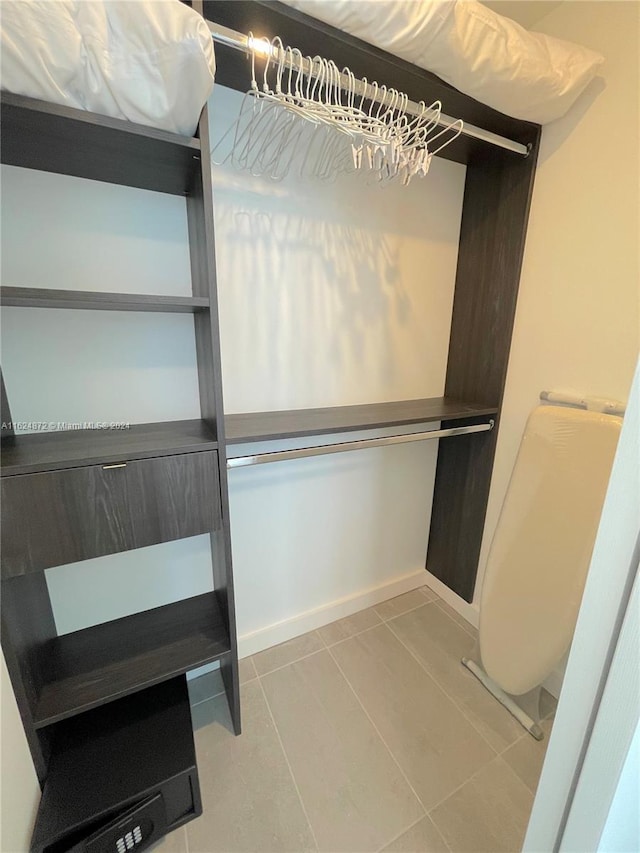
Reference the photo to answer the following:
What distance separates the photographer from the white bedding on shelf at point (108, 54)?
66cm

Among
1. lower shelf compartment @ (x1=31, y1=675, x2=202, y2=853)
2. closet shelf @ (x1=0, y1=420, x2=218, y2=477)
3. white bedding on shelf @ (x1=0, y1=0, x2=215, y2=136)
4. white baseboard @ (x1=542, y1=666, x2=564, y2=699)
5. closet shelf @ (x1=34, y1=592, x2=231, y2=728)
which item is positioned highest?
white bedding on shelf @ (x1=0, y1=0, x2=215, y2=136)

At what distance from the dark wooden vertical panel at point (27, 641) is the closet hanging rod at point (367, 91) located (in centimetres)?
144

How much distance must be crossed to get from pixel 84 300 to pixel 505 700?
2037mm

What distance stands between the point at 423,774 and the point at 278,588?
0.84m

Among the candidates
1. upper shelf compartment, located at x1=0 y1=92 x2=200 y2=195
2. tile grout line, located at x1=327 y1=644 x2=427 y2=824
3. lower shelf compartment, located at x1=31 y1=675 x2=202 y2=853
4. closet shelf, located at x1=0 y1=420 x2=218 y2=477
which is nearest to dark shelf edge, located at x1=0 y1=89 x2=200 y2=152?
upper shelf compartment, located at x1=0 y1=92 x2=200 y2=195

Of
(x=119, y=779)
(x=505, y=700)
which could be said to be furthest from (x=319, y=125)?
(x=505, y=700)

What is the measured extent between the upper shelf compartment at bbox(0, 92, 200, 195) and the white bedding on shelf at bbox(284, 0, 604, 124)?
47 centimetres

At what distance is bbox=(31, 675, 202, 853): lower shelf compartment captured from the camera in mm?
950

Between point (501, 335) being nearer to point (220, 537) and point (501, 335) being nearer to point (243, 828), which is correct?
point (220, 537)

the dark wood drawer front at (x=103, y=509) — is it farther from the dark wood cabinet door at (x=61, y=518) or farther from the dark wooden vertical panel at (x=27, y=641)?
the dark wooden vertical panel at (x=27, y=641)

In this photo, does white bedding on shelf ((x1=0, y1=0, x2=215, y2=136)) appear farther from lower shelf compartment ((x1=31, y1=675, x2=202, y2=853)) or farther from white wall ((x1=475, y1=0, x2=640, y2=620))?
lower shelf compartment ((x1=31, y1=675, x2=202, y2=853))

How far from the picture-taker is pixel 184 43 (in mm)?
720

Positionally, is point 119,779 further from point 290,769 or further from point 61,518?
point 61,518

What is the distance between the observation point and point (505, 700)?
4.90 feet
